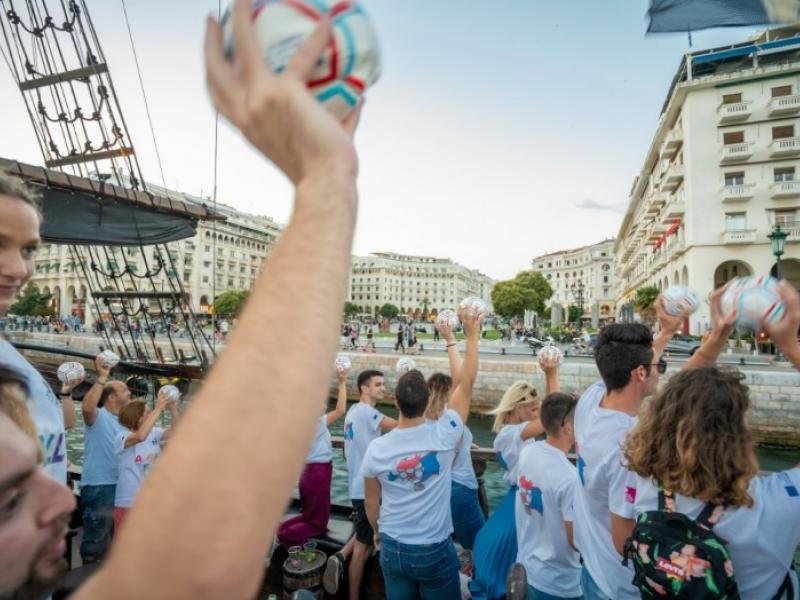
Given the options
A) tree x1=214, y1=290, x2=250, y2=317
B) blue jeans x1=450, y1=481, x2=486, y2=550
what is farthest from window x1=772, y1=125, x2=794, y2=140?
tree x1=214, y1=290, x2=250, y2=317

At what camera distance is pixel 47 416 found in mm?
1569

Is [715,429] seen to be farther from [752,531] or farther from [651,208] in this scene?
[651,208]

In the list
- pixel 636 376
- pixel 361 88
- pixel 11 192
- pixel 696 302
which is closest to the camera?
pixel 361 88

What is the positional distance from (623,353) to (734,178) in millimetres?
38546

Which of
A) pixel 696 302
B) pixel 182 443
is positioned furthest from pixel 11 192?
pixel 696 302

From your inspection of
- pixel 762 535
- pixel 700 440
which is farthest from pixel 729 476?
pixel 762 535

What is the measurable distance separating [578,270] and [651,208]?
89.3m

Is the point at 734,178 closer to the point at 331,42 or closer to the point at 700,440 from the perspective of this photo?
the point at 700,440

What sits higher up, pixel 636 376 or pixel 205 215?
pixel 205 215

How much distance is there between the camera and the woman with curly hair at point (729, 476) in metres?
1.90

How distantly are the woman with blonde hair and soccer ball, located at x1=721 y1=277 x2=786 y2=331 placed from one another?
177cm

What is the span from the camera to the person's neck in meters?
2.79

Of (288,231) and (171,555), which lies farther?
(288,231)

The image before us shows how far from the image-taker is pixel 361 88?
0.89 m
